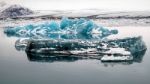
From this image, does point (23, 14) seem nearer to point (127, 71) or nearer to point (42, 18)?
point (42, 18)

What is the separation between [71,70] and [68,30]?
320 mm

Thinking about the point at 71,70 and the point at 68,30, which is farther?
the point at 68,30

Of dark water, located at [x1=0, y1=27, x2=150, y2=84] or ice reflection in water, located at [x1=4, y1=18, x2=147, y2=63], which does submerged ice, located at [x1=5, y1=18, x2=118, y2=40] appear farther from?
dark water, located at [x1=0, y1=27, x2=150, y2=84]

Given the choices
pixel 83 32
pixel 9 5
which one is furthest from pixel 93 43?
pixel 9 5

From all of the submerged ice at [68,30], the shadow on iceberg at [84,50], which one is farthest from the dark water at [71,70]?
the submerged ice at [68,30]

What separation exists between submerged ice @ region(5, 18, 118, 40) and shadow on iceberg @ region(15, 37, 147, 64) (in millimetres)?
47

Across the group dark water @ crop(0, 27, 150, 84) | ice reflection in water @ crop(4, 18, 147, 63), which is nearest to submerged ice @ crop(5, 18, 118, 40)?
ice reflection in water @ crop(4, 18, 147, 63)

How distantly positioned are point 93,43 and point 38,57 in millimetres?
450

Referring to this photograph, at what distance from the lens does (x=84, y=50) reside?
7.83 feet

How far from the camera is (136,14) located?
240 centimetres

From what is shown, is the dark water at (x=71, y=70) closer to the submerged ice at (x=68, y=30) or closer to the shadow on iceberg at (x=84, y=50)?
the shadow on iceberg at (x=84, y=50)

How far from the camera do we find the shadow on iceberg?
2.31m

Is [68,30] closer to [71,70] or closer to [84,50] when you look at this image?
[84,50]

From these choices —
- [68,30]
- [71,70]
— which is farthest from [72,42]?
[71,70]
